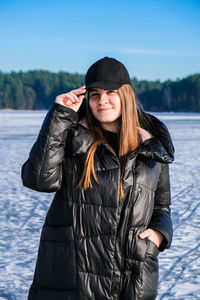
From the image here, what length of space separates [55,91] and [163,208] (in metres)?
78.7

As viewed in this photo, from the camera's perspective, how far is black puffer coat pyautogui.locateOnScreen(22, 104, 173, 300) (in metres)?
1.54

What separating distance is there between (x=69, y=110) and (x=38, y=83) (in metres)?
80.6

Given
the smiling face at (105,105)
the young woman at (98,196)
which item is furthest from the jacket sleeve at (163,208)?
the smiling face at (105,105)

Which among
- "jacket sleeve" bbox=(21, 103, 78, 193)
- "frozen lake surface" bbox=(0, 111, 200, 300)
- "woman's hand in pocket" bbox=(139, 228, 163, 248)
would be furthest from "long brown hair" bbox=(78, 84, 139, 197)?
"frozen lake surface" bbox=(0, 111, 200, 300)

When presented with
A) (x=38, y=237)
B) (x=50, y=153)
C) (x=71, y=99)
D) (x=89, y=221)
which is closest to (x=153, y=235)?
(x=89, y=221)

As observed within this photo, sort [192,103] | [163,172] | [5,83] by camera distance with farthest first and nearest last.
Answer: [5,83], [192,103], [163,172]

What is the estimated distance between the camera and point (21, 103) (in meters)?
73.9

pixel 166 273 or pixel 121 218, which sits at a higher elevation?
pixel 121 218

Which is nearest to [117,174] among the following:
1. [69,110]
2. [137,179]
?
[137,179]

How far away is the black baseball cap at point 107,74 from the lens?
63.6 inches

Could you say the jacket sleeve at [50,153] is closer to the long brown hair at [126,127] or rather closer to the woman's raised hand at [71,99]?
the woman's raised hand at [71,99]

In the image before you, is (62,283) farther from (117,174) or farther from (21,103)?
(21,103)

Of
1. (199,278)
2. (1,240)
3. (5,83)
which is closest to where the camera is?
(199,278)

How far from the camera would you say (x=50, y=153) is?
158 centimetres
